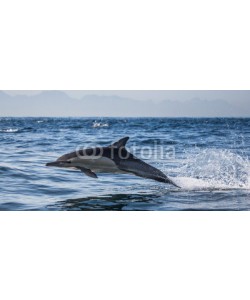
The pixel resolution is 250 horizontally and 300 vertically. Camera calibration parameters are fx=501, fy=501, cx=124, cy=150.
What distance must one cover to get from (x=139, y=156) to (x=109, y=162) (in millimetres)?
440

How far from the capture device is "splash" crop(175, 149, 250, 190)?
7.31m

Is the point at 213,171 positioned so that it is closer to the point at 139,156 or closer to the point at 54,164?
the point at 139,156

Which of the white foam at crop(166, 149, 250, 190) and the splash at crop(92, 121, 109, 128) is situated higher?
the splash at crop(92, 121, 109, 128)

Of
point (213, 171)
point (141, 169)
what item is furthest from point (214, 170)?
point (141, 169)

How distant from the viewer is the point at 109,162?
7.15m

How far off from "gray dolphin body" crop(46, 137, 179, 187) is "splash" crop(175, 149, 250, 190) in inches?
15.8

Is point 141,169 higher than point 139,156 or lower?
lower

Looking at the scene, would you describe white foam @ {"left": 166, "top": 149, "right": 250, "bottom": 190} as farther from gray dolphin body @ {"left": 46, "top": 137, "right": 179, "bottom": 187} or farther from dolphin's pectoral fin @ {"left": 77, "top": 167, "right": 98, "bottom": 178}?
dolphin's pectoral fin @ {"left": 77, "top": 167, "right": 98, "bottom": 178}

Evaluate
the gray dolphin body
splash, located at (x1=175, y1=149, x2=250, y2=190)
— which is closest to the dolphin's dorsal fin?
the gray dolphin body
